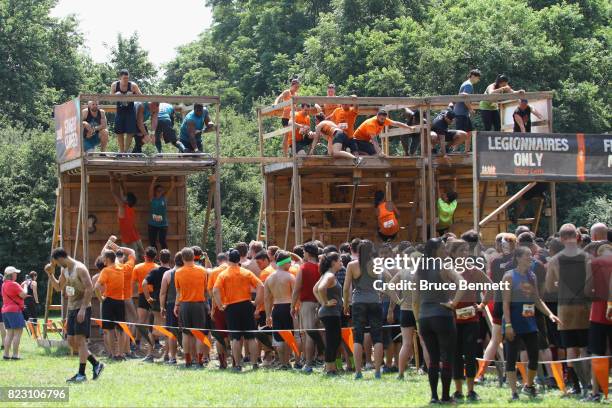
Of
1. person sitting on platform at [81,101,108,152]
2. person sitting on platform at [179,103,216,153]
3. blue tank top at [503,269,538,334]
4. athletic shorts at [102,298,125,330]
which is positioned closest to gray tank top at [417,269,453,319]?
blue tank top at [503,269,538,334]

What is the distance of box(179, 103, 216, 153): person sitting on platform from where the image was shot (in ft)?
78.1

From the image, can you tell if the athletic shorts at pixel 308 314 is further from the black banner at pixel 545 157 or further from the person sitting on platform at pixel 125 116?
the person sitting on platform at pixel 125 116

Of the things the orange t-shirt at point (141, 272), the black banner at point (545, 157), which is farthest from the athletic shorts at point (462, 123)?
the orange t-shirt at point (141, 272)

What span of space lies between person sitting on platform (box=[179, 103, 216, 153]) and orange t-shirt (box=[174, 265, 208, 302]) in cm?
496

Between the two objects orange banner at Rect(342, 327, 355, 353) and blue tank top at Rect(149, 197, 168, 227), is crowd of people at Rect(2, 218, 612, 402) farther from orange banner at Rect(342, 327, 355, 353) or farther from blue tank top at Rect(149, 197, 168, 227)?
blue tank top at Rect(149, 197, 168, 227)

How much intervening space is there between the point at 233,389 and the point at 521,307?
392 cm

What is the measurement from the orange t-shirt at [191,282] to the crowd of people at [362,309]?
2cm

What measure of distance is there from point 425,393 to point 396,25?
124 ft

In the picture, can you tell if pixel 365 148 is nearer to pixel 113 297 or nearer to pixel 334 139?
pixel 334 139

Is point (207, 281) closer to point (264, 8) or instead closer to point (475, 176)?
point (475, 176)

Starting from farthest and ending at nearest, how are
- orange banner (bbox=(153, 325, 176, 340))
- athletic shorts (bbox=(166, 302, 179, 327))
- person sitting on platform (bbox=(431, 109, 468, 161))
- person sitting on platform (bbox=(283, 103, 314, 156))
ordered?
person sitting on platform (bbox=(431, 109, 468, 161)) → person sitting on platform (bbox=(283, 103, 314, 156)) → athletic shorts (bbox=(166, 302, 179, 327)) → orange banner (bbox=(153, 325, 176, 340))

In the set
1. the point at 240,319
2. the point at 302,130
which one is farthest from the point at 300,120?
the point at 240,319

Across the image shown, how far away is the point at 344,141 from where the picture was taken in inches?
926

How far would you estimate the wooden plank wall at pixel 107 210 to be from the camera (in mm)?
24938
